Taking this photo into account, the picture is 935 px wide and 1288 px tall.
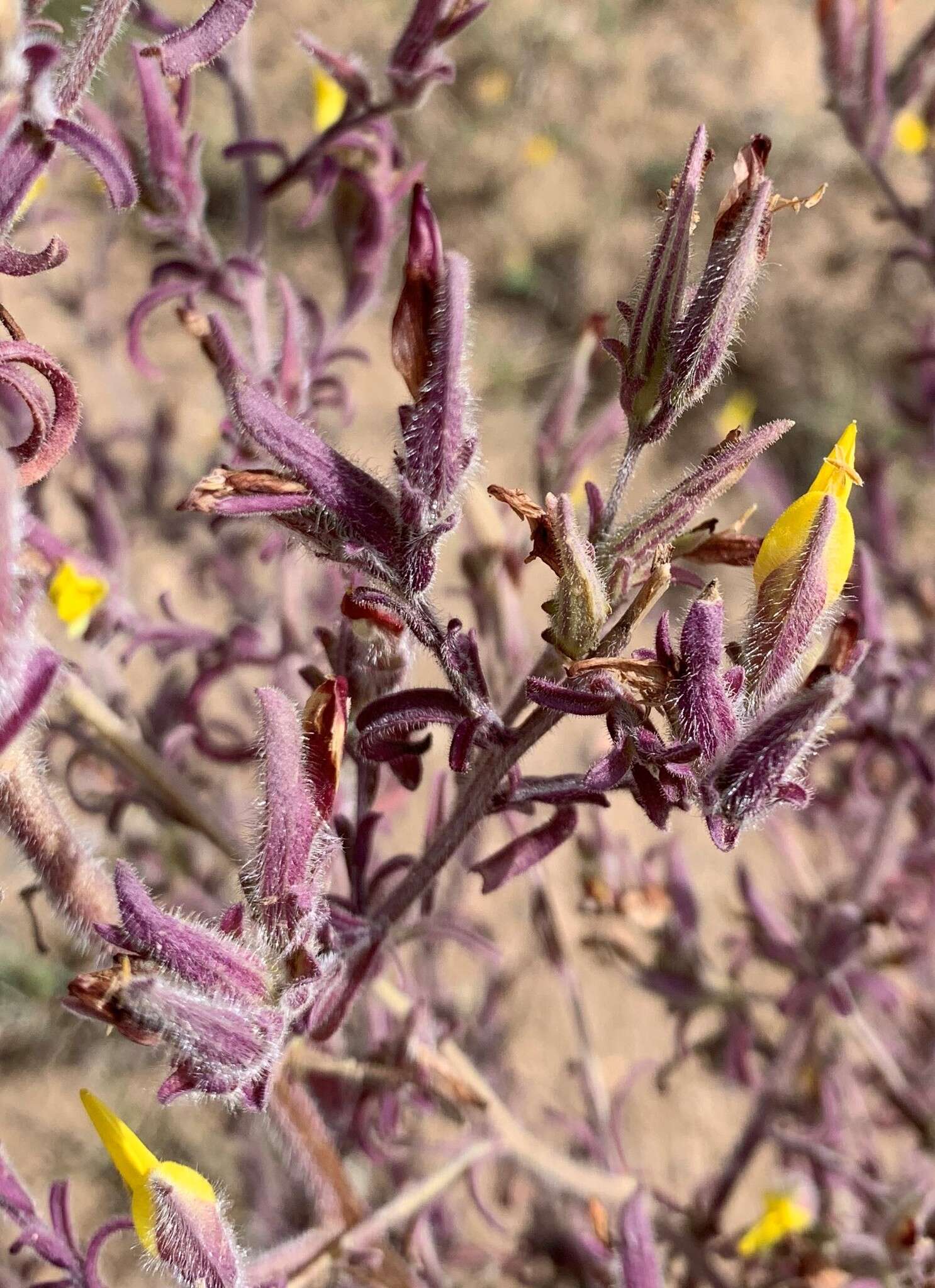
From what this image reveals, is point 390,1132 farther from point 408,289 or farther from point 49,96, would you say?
point 49,96

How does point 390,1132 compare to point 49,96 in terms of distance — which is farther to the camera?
point 390,1132

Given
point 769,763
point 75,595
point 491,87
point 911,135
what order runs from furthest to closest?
point 491,87 → point 911,135 → point 75,595 → point 769,763

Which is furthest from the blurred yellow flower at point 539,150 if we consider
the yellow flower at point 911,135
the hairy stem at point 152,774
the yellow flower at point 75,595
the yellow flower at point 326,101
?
the hairy stem at point 152,774

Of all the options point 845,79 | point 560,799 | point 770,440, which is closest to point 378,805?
point 560,799

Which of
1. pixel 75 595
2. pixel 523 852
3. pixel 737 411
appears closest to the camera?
pixel 523 852

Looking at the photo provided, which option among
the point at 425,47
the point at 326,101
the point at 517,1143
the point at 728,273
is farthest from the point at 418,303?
the point at 517,1143

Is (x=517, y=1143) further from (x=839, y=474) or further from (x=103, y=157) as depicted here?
(x=103, y=157)
